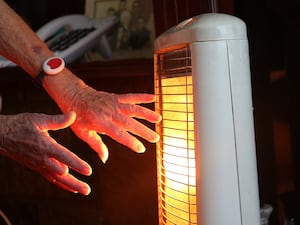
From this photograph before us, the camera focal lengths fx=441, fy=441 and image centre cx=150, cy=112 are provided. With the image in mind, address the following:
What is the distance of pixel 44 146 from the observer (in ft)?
2.34

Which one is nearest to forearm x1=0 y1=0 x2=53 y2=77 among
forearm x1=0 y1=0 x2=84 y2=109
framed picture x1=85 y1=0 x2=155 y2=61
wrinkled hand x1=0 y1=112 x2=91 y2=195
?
forearm x1=0 y1=0 x2=84 y2=109

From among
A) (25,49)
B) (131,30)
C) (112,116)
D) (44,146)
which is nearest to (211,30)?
(112,116)

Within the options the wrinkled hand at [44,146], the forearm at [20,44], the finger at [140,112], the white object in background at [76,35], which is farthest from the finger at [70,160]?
the white object in background at [76,35]

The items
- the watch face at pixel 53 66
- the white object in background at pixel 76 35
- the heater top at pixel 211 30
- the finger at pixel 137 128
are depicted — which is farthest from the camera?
the white object in background at pixel 76 35

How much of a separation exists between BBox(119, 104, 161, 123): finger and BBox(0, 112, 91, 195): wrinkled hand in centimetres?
9

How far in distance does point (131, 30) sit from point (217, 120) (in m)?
0.70

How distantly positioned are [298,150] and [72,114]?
1.72 ft

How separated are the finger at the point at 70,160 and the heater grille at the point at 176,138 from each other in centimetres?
12

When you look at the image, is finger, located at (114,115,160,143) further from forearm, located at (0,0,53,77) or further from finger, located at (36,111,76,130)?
forearm, located at (0,0,53,77)

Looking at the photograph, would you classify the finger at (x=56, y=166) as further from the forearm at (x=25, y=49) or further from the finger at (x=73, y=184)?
the forearm at (x=25, y=49)

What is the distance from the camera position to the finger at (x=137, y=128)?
2.17 feet

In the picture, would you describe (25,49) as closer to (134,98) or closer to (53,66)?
(53,66)

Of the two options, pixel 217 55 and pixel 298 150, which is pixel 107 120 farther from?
pixel 298 150

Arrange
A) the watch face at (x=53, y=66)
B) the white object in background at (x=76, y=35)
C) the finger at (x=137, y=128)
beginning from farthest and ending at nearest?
the white object in background at (x=76, y=35)
the watch face at (x=53, y=66)
the finger at (x=137, y=128)
